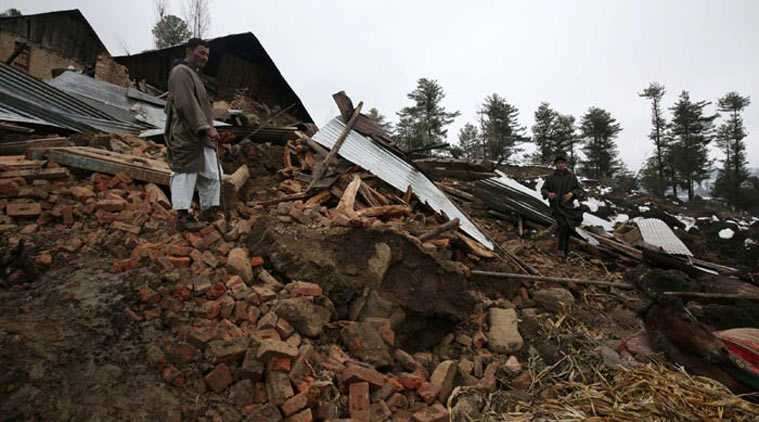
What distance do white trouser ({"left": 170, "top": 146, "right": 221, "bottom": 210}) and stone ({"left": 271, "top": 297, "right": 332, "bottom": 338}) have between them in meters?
1.55

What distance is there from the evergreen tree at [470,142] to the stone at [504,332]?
32.0 m

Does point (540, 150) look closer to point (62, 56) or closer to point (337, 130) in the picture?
point (337, 130)

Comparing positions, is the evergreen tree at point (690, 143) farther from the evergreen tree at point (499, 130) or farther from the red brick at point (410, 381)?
the red brick at point (410, 381)

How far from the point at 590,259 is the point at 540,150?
94.7 ft

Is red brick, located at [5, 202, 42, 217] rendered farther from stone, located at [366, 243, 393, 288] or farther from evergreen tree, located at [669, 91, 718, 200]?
evergreen tree, located at [669, 91, 718, 200]

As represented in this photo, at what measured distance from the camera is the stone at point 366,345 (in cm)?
260

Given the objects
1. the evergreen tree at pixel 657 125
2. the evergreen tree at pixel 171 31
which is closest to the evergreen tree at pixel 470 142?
the evergreen tree at pixel 657 125

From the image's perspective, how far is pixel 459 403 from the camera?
8.23 ft

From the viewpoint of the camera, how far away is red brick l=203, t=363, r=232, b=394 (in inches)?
77.1

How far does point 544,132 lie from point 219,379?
34814 millimetres

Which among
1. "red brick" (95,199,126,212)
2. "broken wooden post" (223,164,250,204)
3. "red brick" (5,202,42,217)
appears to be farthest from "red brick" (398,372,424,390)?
"red brick" (5,202,42,217)

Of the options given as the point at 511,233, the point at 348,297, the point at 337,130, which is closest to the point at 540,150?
the point at 511,233

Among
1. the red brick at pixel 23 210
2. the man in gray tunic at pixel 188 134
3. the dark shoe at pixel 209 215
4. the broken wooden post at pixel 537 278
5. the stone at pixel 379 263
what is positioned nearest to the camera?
the red brick at pixel 23 210

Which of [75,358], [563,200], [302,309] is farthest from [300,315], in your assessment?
[563,200]
